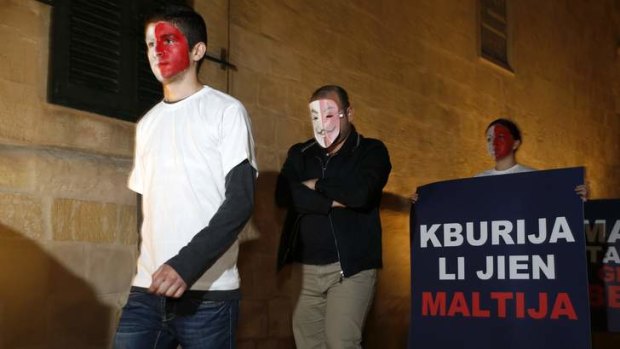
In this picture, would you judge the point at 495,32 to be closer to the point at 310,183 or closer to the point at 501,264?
the point at 501,264

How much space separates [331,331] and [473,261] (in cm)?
132

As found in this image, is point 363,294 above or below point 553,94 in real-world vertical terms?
below

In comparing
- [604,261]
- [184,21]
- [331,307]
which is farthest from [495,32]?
[184,21]

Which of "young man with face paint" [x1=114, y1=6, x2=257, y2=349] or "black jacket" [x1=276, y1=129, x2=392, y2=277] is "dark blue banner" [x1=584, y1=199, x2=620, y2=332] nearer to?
"black jacket" [x1=276, y1=129, x2=392, y2=277]

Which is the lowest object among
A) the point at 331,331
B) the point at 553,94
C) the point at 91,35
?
the point at 331,331

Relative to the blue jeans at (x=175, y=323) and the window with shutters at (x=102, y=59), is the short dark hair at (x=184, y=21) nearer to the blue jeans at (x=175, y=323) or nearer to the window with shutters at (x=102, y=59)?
the blue jeans at (x=175, y=323)

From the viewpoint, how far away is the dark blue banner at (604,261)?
16.1ft

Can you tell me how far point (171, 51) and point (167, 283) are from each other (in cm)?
75

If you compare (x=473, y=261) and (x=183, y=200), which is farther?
(x=473, y=261)

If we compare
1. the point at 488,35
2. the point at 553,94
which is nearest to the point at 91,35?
the point at 488,35

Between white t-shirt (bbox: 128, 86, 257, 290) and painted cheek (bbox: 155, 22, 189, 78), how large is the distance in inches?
5.1

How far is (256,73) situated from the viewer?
486 centimetres

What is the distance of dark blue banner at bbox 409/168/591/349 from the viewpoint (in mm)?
4070

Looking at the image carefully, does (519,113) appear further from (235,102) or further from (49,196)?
(235,102)
